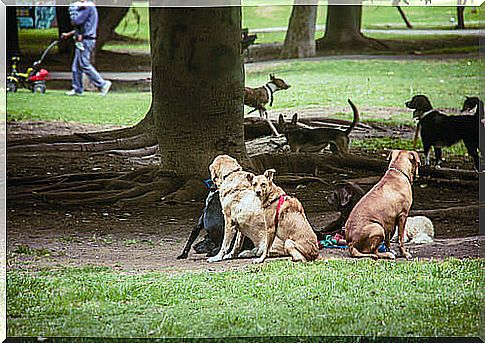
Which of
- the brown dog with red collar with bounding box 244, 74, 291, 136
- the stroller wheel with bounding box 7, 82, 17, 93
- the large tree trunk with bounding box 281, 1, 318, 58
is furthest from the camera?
the stroller wheel with bounding box 7, 82, 17, 93

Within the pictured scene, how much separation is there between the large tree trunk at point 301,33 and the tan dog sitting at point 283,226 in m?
2.89

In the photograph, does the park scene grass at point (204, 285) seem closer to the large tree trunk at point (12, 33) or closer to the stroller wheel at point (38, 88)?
the large tree trunk at point (12, 33)

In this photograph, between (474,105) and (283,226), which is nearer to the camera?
(283,226)

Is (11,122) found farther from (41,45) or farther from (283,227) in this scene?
(283,227)

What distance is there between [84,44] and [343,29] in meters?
2.77

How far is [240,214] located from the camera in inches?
243

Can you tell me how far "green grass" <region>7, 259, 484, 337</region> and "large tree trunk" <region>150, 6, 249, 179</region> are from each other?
4.32ft

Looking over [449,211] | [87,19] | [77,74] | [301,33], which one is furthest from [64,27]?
[449,211]

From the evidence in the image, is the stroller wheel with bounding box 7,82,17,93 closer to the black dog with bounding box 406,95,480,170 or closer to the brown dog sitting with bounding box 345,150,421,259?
the black dog with bounding box 406,95,480,170

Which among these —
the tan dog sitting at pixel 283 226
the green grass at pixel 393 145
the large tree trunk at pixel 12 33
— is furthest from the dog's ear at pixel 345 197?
the large tree trunk at pixel 12 33

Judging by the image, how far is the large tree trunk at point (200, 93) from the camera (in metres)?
7.13

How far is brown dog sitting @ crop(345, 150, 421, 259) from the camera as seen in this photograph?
6.23 meters

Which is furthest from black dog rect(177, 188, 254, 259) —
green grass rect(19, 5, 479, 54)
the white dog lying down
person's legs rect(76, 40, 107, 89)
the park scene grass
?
person's legs rect(76, 40, 107, 89)

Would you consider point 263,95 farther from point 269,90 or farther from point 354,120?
point 354,120
